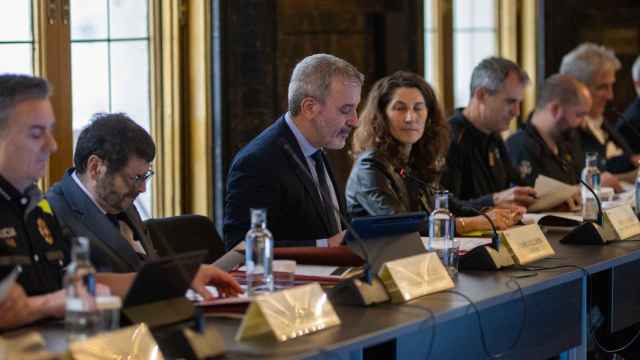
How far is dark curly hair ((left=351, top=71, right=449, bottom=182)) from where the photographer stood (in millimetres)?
4496

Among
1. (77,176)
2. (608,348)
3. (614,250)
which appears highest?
(77,176)

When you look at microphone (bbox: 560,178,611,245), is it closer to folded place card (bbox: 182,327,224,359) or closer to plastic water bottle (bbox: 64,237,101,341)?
folded place card (bbox: 182,327,224,359)

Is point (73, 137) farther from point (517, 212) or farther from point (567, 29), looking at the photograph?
point (567, 29)

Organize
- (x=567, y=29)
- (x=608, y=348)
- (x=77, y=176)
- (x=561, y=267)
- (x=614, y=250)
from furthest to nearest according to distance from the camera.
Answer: (x=567, y=29)
(x=608, y=348)
(x=614, y=250)
(x=561, y=267)
(x=77, y=176)

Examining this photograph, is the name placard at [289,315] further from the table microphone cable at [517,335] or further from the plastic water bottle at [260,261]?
the table microphone cable at [517,335]

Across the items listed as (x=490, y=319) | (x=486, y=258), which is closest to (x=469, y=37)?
(x=486, y=258)

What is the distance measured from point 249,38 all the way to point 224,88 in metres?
0.26

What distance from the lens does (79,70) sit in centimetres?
469

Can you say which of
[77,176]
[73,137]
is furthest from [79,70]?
[77,176]

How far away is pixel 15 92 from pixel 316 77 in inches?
56.3

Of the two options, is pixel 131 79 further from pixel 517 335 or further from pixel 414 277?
pixel 414 277

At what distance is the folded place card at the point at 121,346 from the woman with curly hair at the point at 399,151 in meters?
2.04

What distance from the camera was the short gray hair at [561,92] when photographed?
5918mm

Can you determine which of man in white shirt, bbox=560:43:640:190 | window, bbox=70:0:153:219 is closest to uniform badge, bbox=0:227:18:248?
window, bbox=70:0:153:219
